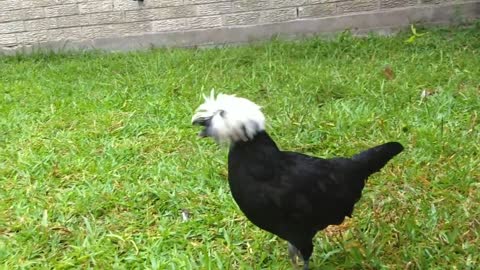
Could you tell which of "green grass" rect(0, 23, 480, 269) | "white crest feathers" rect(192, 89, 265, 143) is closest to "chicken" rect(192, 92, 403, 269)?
"white crest feathers" rect(192, 89, 265, 143)

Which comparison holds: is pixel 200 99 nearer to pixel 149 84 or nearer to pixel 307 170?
pixel 149 84

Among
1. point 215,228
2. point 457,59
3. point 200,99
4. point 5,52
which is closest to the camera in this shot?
point 215,228

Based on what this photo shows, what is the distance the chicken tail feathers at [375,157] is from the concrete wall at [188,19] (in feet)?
14.0

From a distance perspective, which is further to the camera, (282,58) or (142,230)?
(282,58)

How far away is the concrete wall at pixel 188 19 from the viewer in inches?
257

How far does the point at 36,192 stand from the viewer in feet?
11.3

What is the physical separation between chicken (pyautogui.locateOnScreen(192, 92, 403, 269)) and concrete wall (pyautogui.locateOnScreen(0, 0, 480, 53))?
4484 millimetres

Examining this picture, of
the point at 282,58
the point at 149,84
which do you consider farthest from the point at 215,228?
the point at 282,58

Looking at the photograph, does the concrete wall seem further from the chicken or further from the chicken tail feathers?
the chicken

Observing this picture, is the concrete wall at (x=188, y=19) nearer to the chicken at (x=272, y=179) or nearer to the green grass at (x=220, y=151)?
the green grass at (x=220, y=151)

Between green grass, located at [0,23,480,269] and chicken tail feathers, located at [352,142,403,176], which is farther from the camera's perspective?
green grass, located at [0,23,480,269]

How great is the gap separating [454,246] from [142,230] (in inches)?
57.8

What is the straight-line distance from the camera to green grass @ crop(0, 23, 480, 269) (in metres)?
2.77

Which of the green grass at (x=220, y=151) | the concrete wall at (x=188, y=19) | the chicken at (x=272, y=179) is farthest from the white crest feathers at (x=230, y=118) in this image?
the concrete wall at (x=188, y=19)
